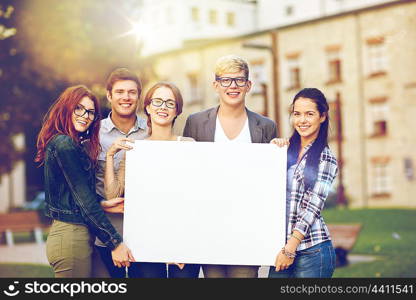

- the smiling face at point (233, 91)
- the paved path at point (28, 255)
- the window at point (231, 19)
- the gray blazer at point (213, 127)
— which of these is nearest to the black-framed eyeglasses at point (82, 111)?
the gray blazer at point (213, 127)

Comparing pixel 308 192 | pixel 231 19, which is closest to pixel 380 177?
pixel 231 19

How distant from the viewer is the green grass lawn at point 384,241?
→ 1188 cm

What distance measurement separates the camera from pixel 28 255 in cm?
1672

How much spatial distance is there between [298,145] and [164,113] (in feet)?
3.19

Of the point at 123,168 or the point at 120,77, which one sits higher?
the point at 120,77

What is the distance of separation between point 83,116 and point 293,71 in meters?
36.2

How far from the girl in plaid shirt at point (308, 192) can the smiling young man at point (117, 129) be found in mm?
1104

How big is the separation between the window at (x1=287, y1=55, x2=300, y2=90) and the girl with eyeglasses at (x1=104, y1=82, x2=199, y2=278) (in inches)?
1388

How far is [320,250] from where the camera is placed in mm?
4973

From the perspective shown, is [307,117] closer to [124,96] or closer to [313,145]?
[313,145]

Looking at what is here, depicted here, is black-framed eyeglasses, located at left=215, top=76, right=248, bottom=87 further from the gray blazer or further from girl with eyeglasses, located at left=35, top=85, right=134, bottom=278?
girl with eyeglasses, located at left=35, top=85, right=134, bottom=278

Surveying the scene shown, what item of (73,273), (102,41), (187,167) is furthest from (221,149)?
(102,41)

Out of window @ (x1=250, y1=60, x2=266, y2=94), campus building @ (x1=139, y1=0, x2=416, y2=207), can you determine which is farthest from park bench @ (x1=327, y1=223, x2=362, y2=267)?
window @ (x1=250, y1=60, x2=266, y2=94)

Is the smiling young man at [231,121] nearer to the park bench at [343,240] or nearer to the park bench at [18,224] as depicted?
the park bench at [343,240]
